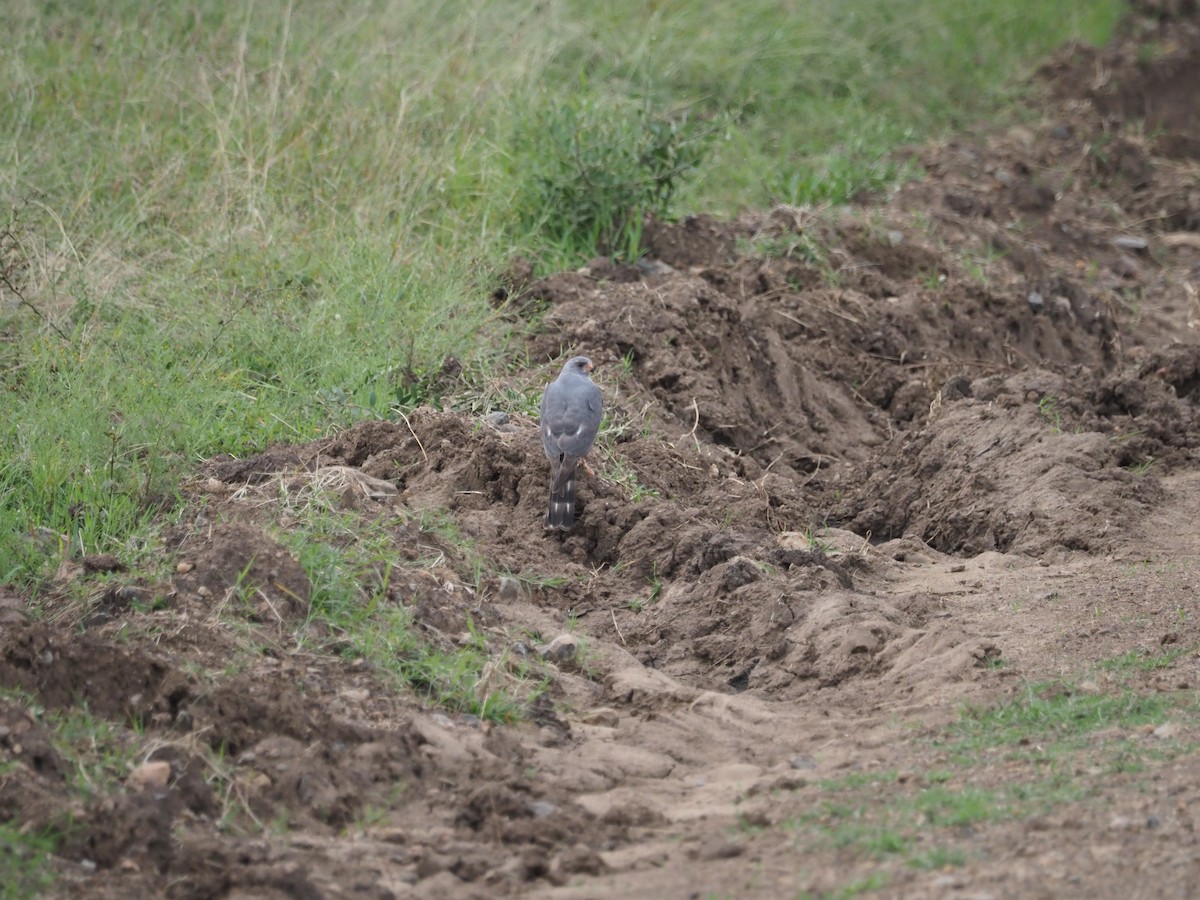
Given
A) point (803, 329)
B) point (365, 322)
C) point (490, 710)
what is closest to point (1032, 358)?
point (803, 329)

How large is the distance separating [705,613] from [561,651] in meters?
0.60

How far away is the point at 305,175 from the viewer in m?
8.60

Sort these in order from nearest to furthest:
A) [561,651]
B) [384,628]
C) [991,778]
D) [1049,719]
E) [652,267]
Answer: [991,778], [1049,719], [384,628], [561,651], [652,267]

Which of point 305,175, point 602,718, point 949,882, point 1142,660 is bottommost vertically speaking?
point 305,175

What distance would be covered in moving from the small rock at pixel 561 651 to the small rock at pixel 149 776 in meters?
1.44

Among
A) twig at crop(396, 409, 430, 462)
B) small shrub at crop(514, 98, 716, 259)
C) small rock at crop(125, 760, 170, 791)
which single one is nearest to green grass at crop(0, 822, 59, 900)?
small rock at crop(125, 760, 170, 791)

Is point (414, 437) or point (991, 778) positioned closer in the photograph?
point (991, 778)

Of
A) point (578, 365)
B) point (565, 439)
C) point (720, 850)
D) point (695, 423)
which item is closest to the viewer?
point (720, 850)

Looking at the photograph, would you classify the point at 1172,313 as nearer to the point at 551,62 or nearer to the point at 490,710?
the point at 551,62

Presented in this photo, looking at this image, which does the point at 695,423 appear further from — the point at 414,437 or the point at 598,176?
the point at 598,176

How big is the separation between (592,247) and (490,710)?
14.5ft

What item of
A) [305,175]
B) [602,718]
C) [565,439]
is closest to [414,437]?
[565,439]

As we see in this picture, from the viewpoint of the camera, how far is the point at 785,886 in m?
3.50

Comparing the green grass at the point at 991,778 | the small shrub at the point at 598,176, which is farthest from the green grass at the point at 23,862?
the small shrub at the point at 598,176
